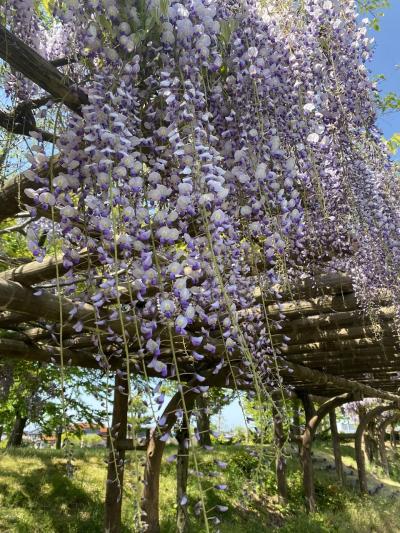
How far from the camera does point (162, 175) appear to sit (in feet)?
5.79

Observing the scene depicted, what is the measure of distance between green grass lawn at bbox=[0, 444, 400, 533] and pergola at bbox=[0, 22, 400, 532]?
115 centimetres

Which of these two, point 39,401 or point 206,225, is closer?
point 206,225

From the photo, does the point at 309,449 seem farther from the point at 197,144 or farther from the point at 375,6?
the point at 197,144

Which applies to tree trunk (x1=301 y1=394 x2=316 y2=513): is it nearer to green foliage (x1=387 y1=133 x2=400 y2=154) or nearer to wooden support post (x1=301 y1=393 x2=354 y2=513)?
wooden support post (x1=301 y1=393 x2=354 y2=513)

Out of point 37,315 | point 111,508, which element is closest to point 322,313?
point 37,315

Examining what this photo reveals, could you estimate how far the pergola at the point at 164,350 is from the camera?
70.7 inches

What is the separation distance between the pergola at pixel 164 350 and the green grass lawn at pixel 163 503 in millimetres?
1148

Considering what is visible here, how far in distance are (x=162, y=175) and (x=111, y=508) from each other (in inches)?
184

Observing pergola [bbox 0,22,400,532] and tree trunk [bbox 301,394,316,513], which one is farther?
tree trunk [bbox 301,394,316,513]

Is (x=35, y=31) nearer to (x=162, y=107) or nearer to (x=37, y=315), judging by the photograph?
(x=162, y=107)

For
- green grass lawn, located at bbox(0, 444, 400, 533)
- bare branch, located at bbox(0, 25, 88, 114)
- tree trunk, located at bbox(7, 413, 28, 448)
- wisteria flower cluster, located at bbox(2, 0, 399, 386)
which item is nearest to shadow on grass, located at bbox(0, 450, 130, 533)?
green grass lawn, located at bbox(0, 444, 400, 533)

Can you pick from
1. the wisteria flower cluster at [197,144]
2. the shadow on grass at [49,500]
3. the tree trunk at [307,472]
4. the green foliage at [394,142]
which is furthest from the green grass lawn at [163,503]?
the wisteria flower cluster at [197,144]

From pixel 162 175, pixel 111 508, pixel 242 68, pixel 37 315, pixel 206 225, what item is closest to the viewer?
pixel 206 225

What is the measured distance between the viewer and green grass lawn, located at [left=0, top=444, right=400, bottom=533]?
6.38 meters
